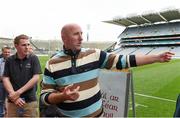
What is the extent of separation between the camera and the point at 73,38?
11.1 ft

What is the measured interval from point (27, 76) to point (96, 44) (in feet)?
318

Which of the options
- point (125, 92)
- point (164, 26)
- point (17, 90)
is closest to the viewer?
point (125, 92)

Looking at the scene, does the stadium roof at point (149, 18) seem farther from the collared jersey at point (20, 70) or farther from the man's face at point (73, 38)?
the man's face at point (73, 38)

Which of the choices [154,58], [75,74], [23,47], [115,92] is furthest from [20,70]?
[154,58]

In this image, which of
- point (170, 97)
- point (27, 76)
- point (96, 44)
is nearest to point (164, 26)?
point (96, 44)

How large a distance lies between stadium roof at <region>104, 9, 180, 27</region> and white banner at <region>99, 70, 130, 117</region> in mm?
67999

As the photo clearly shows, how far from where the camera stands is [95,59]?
357 cm

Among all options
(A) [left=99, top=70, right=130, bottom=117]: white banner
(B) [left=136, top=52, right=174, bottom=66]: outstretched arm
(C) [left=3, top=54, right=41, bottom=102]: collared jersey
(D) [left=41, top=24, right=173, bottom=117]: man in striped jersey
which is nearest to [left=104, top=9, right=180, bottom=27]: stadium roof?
(C) [left=3, top=54, right=41, bottom=102]: collared jersey

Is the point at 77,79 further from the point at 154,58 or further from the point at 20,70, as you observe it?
the point at 20,70

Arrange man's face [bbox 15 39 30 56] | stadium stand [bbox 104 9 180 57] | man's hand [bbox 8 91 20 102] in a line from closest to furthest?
1. man's hand [bbox 8 91 20 102]
2. man's face [bbox 15 39 30 56]
3. stadium stand [bbox 104 9 180 57]

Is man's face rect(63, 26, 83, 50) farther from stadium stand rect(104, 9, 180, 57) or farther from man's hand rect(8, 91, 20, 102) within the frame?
stadium stand rect(104, 9, 180, 57)

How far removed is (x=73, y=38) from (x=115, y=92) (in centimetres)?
135

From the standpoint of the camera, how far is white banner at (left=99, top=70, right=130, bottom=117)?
431cm

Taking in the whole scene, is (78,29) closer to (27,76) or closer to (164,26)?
(27,76)
